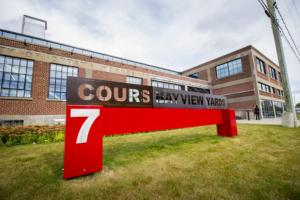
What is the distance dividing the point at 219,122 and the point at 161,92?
296 cm

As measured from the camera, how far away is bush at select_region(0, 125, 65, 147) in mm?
4898

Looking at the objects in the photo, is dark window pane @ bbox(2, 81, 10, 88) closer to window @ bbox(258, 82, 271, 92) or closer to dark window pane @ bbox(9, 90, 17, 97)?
dark window pane @ bbox(9, 90, 17, 97)

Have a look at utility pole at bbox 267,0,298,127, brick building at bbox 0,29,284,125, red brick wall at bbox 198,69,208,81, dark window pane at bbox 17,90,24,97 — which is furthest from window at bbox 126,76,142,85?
red brick wall at bbox 198,69,208,81

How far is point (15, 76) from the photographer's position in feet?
29.1

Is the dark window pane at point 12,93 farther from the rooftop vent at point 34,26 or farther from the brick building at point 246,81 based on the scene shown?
the brick building at point 246,81

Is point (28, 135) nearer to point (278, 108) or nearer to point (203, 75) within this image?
point (203, 75)

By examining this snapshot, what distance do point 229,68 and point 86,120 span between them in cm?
2370

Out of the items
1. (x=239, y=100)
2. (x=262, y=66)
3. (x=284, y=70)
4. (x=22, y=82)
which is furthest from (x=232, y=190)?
(x=262, y=66)

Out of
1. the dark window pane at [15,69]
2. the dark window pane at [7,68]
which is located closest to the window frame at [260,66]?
the dark window pane at [15,69]

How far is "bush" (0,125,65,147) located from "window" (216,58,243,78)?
75.2 ft

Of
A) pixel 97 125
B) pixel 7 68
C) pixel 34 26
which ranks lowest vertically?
pixel 97 125

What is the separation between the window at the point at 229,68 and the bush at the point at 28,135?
2291 cm

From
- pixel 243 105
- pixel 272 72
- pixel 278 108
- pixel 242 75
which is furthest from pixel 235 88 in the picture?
pixel 272 72

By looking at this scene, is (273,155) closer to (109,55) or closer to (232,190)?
(232,190)
